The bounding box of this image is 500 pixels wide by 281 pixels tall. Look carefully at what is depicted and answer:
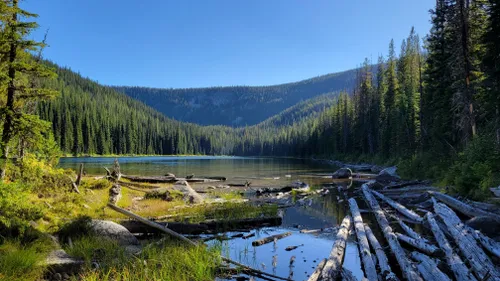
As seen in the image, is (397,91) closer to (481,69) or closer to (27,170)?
(481,69)

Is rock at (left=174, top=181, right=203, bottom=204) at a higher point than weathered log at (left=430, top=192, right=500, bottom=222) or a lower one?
lower

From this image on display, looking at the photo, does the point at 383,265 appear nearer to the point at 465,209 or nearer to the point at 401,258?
the point at 401,258

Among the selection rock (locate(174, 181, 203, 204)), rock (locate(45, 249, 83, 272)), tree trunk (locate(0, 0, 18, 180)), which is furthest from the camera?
rock (locate(174, 181, 203, 204))

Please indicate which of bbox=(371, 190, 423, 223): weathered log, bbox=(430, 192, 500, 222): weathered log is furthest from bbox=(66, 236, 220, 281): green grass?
bbox=(430, 192, 500, 222): weathered log

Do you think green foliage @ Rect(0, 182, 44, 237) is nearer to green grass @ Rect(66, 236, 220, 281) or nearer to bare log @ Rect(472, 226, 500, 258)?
green grass @ Rect(66, 236, 220, 281)

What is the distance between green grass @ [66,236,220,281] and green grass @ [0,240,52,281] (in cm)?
95

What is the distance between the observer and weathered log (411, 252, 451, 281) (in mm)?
6340

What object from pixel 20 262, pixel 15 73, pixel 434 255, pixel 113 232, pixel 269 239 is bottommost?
pixel 269 239

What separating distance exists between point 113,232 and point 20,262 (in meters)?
3.91

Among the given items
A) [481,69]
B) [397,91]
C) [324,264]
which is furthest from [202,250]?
[397,91]

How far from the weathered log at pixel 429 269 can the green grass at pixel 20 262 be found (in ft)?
28.9

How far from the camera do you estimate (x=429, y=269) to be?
689 cm

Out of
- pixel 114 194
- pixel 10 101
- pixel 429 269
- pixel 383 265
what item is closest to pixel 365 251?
pixel 383 265

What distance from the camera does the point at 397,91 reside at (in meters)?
64.4
